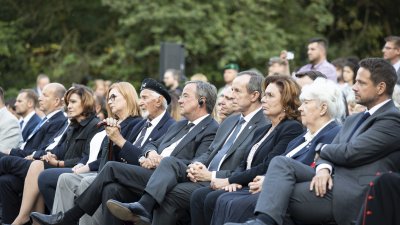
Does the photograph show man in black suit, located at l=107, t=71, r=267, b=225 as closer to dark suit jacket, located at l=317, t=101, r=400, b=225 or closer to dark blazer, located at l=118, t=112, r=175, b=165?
dark blazer, located at l=118, t=112, r=175, b=165

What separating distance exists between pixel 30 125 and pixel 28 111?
0.34m

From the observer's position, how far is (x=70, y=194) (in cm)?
922

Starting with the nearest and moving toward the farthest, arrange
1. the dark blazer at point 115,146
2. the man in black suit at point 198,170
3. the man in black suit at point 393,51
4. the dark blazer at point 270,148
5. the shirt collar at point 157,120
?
1. the dark blazer at point 270,148
2. the man in black suit at point 198,170
3. the dark blazer at point 115,146
4. the shirt collar at point 157,120
5. the man in black suit at point 393,51

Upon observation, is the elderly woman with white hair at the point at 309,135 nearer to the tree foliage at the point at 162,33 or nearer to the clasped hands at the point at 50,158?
the clasped hands at the point at 50,158

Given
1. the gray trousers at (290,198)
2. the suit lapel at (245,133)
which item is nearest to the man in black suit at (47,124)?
the suit lapel at (245,133)

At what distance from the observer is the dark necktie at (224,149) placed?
8508 millimetres

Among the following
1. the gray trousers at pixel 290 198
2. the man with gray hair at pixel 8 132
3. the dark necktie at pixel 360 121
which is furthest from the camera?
the man with gray hair at pixel 8 132

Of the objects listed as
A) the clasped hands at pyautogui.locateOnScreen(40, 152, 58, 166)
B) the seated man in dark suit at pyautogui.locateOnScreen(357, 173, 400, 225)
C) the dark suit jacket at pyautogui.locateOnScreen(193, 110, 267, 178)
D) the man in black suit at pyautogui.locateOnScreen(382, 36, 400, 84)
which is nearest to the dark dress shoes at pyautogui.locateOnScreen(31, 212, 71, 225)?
the dark suit jacket at pyautogui.locateOnScreen(193, 110, 267, 178)

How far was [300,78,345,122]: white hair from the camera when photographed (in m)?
7.45

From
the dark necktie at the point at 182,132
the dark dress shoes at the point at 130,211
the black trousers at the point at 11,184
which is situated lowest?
the black trousers at the point at 11,184

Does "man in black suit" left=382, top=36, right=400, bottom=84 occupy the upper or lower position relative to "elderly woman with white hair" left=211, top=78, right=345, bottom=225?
upper

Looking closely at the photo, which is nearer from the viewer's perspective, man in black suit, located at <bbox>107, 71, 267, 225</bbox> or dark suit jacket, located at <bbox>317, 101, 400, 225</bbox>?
dark suit jacket, located at <bbox>317, 101, 400, 225</bbox>

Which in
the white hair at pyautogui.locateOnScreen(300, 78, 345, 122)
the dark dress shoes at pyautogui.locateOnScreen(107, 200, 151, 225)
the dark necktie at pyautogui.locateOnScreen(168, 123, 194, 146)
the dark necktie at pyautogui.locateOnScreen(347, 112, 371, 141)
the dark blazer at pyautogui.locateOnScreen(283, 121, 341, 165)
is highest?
the white hair at pyautogui.locateOnScreen(300, 78, 345, 122)

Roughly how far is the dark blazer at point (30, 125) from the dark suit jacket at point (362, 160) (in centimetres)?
645
